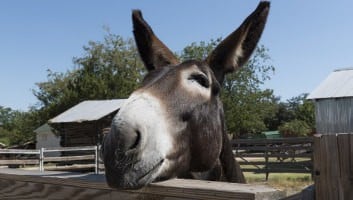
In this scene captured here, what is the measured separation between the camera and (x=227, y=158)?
3316 millimetres

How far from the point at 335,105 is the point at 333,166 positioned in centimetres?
2686

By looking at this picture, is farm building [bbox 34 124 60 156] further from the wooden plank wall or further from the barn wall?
the wooden plank wall

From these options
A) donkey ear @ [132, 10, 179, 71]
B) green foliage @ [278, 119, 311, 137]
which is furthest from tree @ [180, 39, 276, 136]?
donkey ear @ [132, 10, 179, 71]

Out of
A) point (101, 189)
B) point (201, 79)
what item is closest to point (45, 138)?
point (201, 79)

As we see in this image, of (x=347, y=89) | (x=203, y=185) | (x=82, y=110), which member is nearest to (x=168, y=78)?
(x=203, y=185)

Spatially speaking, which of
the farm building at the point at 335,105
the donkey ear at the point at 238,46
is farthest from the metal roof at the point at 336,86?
the donkey ear at the point at 238,46

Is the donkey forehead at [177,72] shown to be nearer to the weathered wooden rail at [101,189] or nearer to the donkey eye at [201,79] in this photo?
the donkey eye at [201,79]

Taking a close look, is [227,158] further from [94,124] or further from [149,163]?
[94,124]

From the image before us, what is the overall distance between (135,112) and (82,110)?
30511 mm

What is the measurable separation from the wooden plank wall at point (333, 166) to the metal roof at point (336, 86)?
26.2 meters

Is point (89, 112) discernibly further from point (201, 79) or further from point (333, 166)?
point (333, 166)

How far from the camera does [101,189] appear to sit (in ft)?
7.22

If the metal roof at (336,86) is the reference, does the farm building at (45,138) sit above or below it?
below

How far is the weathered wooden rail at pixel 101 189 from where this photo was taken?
1.65 metres
